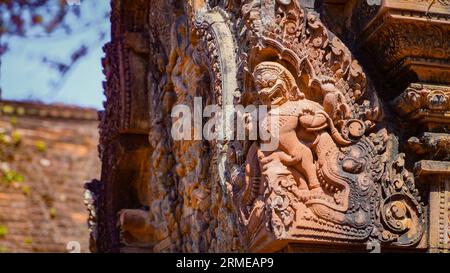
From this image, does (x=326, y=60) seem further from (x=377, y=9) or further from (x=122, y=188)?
(x=122, y=188)

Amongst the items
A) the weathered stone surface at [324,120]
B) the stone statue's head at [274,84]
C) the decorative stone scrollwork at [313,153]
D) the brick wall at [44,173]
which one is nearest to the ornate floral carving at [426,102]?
the weathered stone surface at [324,120]

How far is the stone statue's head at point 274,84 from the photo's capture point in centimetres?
661

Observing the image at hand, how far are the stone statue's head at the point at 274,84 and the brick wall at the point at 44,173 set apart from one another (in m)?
7.63

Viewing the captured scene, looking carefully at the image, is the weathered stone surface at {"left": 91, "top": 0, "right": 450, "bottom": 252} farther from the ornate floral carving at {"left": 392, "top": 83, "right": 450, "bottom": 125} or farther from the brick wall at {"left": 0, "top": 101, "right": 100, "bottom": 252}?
the brick wall at {"left": 0, "top": 101, "right": 100, "bottom": 252}

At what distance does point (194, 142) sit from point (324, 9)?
1130 millimetres

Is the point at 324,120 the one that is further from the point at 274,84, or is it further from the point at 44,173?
the point at 44,173

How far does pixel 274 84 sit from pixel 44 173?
399 inches

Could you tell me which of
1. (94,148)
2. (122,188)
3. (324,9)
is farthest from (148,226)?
(94,148)

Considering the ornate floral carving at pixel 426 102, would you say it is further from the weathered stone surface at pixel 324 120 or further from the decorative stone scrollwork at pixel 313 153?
the decorative stone scrollwork at pixel 313 153

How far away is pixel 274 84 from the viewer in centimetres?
661

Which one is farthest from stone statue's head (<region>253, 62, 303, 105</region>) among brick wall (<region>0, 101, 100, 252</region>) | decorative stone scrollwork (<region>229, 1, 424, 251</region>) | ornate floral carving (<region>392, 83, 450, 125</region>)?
brick wall (<region>0, 101, 100, 252</region>)

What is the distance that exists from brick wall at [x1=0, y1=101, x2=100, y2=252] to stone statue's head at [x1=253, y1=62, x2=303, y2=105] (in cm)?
763

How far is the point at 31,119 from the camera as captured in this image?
17125mm

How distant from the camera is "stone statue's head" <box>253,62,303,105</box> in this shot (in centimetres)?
661
